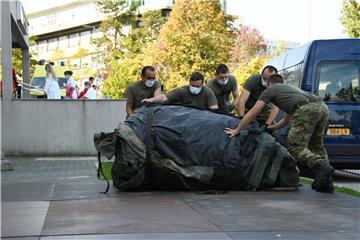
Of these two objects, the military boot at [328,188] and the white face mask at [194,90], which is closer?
the military boot at [328,188]

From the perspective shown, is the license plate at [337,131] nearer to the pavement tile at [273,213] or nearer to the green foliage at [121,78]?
the pavement tile at [273,213]

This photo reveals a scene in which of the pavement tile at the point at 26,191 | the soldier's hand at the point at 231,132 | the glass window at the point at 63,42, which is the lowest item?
the pavement tile at the point at 26,191

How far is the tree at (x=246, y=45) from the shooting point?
161ft

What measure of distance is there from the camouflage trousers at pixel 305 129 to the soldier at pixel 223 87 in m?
1.61

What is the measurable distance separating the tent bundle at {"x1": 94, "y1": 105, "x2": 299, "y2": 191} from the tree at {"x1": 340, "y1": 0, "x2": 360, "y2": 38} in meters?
19.7

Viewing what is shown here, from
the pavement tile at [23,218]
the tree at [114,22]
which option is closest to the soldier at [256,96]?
the pavement tile at [23,218]

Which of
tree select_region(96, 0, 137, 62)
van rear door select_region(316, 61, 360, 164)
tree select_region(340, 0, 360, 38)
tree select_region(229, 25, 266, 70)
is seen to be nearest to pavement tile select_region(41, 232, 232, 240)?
van rear door select_region(316, 61, 360, 164)

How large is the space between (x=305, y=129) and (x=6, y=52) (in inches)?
346

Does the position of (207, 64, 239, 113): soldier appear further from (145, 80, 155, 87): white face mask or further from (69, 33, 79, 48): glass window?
(69, 33, 79, 48): glass window

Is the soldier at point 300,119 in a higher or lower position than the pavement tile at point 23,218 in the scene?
higher

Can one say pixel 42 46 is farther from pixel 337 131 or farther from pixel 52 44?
pixel 337 131

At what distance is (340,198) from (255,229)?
97.3 inches

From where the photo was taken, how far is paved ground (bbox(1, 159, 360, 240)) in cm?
513

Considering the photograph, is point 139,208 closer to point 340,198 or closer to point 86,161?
point 340,198
